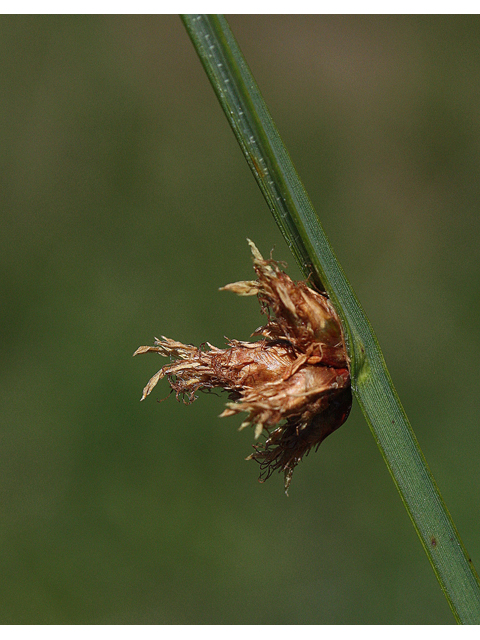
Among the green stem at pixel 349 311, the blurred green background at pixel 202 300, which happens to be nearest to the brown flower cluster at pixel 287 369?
the green stem at pixel 349 311

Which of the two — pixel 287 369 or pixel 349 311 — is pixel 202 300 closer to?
pixel 287 369

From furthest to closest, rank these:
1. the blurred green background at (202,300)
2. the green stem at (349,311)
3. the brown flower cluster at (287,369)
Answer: the blurred green background at (202,300) < the brown flower cluster at (287,369) < the green stem at (349,311)

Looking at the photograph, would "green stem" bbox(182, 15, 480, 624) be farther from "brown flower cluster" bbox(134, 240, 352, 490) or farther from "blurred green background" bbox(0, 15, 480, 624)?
"blurred green background" bbox(0, 15, 480, 624)

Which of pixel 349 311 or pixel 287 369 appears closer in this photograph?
pixel 349 311

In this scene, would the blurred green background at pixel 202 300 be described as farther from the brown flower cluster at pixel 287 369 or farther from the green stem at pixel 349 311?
the green stem at pixel 349 311

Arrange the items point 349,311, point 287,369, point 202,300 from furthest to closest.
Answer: point 202,300
point 287,369
point 349,311

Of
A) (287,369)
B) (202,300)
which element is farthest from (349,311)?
(202,300)

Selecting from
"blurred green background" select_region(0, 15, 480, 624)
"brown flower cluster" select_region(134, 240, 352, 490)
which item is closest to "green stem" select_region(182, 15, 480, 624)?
"brown flower cluster" select_region(134, 240, 352, 490)

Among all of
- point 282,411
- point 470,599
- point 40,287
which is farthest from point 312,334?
point 40,287
